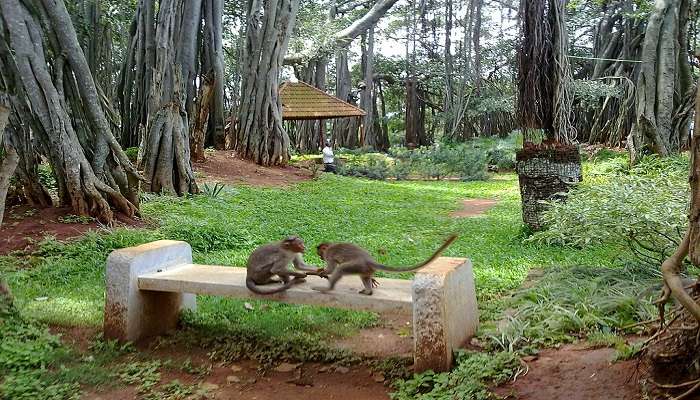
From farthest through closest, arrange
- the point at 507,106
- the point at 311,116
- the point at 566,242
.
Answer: the point at 507,106, the point at 311,116, the point at 566,242

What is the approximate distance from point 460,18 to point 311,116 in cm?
1390

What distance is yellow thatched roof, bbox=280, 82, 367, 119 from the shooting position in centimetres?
1997

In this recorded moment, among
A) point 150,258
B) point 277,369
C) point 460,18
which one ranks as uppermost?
point 460,18

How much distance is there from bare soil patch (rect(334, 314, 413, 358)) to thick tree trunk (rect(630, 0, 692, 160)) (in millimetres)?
10310

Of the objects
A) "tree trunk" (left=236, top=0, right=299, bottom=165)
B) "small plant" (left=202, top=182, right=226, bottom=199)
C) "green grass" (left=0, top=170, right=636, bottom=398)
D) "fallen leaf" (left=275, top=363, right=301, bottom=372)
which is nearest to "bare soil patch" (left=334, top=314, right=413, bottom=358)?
"green grass" (left=0, top=170, right=636, bottom=398)

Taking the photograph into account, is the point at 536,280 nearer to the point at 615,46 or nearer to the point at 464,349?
the point at 464,349

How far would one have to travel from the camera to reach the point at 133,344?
4.75 meters

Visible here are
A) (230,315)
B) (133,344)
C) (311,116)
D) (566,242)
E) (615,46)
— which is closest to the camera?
(133,344)

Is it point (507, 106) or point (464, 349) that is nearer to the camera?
point (464, 349)

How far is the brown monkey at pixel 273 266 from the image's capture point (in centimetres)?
442

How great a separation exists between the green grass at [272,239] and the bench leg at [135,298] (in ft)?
0.71

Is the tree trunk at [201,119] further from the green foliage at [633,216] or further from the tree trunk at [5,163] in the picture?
the green foliage at [633,216]

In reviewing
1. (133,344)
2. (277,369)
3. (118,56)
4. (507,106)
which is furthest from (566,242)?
(118,56)

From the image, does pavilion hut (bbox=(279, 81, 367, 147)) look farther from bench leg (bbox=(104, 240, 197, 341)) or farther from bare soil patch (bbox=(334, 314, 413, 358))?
bare soil patch (bbox=(334, 314, 413, 358))
